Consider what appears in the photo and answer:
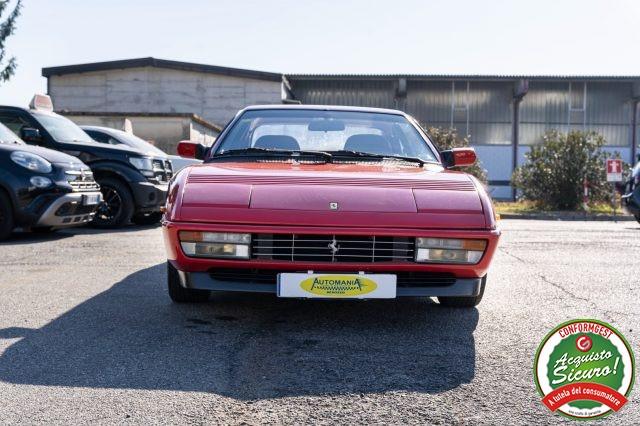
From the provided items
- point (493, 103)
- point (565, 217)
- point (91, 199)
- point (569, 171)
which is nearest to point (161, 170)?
point (91, 199)

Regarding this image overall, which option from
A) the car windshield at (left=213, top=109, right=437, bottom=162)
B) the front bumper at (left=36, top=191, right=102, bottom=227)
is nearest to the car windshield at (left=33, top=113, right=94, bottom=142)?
the front bumper at (left=36, top=191, right=102, bottom=227)

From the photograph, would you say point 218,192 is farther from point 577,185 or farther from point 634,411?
point 577,185

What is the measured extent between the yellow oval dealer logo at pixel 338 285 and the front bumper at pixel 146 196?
6754 millimetres

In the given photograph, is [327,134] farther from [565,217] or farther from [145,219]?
[565,217]

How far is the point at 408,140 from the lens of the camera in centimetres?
518

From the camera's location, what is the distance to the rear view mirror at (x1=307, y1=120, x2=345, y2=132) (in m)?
5.21

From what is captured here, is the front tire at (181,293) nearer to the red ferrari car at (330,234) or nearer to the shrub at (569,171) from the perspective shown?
the red ferrari car at (330,234)

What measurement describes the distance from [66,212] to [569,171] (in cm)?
1500

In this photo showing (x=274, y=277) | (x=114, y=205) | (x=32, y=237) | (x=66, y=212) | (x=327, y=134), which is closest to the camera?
(x=274, y=277)

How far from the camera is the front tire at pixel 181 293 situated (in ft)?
14.4

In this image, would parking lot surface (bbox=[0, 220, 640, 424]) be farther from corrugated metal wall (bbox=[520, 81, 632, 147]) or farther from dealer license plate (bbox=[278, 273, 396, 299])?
corrugated metal wall (bbox=[520, 81, 632, 147])

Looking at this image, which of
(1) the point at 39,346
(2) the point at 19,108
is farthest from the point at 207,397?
(2) the point at 19,108

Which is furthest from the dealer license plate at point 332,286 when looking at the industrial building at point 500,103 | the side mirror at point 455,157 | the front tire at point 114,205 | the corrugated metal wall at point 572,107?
the corrugated metal wall at point 572,107

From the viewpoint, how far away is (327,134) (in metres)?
5.16
